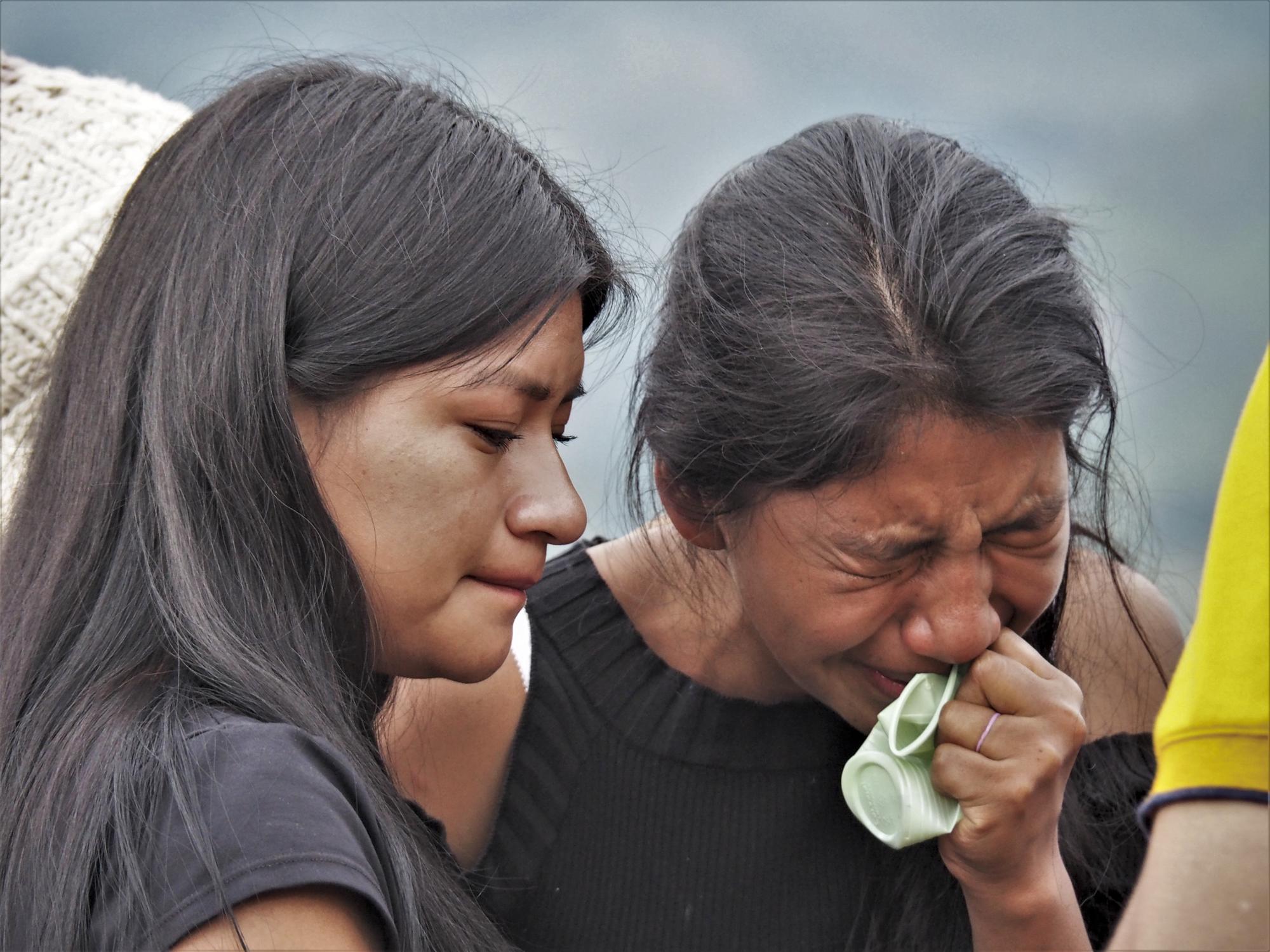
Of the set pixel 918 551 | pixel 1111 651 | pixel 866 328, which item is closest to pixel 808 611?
pixel 918 551

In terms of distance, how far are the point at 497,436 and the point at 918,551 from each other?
543mm

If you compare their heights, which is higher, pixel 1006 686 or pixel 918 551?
pixel 918 551

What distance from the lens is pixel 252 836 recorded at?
1.07m

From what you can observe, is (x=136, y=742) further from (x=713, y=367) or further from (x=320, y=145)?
(x=713, y=367)

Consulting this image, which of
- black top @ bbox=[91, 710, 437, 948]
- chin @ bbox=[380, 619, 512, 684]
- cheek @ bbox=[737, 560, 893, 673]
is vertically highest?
black top @ bbox=[91, 710, 437, 948]

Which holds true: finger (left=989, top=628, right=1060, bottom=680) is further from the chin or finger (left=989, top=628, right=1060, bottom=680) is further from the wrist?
the chin

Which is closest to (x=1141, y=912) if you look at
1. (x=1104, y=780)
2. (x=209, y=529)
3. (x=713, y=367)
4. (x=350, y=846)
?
(x=350, y=846)

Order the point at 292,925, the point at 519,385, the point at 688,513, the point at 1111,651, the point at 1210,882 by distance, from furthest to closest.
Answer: the point at 1111,651 → the point at 688,513 → the point at 519,385 → the point at 292,925 → the point at 1210,882

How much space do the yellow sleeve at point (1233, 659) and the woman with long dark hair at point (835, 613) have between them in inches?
33.6

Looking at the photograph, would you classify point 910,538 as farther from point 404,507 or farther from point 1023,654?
point 404,507

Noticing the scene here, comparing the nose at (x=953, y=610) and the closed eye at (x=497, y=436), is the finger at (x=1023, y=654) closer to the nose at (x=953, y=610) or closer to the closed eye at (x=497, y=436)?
the nose at (x=953, y=610)

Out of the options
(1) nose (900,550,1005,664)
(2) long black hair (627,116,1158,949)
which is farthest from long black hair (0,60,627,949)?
(1) nose (900,550,1005,664)

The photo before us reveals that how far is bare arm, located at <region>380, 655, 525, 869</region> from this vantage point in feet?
6.61

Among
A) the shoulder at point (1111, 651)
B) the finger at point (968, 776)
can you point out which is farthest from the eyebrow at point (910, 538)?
the shoulder at point (1111, 651)
